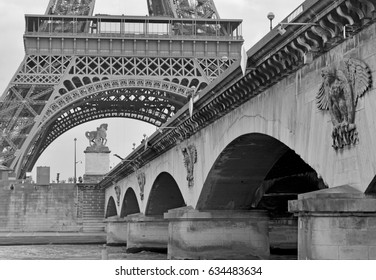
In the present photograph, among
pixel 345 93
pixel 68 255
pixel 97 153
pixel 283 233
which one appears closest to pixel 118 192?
pixel 68 255

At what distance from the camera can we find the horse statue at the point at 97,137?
8838 centimetres

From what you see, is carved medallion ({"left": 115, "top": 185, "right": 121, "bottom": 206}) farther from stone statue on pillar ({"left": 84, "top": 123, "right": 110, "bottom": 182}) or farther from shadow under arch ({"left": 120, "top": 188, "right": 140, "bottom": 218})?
stone statue on pillar ({"left": 84, "top": 123, "right": 110, "bottom": 182})

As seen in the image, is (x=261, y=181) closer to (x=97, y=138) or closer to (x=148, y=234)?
(x=148, y=234)

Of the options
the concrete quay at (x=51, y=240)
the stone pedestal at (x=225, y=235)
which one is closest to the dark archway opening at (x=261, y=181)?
the stone pedestal at (x=225, y=235)

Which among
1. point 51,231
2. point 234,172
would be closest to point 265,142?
point 234,172

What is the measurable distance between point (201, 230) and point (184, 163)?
3568 mm

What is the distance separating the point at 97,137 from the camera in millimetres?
88688

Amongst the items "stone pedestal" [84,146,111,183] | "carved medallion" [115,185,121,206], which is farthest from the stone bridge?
"stone pedestal" [84,146,111,183]

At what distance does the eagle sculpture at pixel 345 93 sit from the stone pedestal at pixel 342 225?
101 cm

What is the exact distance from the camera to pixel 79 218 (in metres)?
80.1

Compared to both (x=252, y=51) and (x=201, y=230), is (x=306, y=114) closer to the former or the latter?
(x=252, y=51)

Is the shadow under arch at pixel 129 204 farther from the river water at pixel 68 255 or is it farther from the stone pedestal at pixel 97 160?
the stone pedestal at pixel 97 160

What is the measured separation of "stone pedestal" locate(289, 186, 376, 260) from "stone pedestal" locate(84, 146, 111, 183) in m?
74.6
